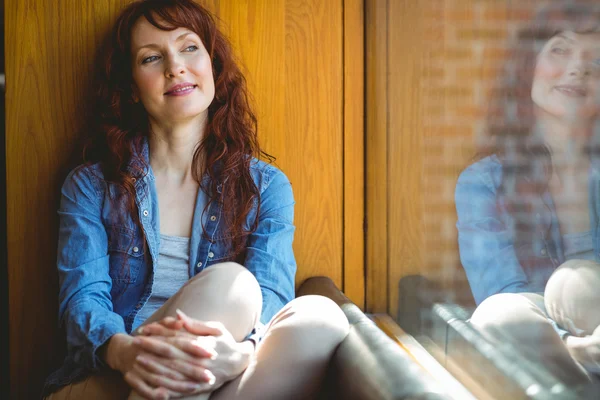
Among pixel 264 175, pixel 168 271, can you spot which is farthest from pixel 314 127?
pixel 168 271

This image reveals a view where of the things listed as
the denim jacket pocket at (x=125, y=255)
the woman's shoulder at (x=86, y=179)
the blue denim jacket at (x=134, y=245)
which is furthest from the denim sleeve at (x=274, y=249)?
the woman's shoulder at (x=86, y=179)

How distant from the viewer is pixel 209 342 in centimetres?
111

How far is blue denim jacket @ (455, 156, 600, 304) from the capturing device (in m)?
0.74

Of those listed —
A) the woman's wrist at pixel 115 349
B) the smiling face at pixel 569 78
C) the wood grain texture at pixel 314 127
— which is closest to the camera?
the smiling face at pixel 569 78

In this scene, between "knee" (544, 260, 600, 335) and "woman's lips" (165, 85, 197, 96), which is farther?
"woman's lips" (165, 85, 197, 96)

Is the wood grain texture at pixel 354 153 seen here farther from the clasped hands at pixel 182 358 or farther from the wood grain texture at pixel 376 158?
the clasped hands at pixel 182 358

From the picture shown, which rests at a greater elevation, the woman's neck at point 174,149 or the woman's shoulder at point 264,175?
the woman's neck at point 174,149

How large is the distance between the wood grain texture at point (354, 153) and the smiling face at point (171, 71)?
0.45 meters

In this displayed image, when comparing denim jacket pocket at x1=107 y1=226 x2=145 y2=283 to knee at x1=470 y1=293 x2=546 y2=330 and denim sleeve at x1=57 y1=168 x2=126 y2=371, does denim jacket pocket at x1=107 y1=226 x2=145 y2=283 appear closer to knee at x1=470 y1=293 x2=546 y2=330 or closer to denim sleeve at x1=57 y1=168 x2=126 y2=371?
denim sleeve at x1=57 y1=168 x2=126 y2=371

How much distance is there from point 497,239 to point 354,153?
38.9 inches

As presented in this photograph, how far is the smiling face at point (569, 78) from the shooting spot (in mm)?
640

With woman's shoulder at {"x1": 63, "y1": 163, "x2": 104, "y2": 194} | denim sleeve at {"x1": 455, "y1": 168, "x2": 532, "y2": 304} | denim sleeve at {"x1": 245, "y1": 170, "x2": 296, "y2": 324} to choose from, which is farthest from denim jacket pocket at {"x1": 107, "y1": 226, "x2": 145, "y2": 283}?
denim sleeve at {"x1": 455, "y1": 168, "x2": 532, "y2": 304}

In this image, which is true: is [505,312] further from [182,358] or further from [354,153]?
[354,153]

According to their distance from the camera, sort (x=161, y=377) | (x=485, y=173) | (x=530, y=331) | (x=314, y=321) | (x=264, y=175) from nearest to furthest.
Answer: (x=530, y=331) → (x=485, y=173) → (x=161, y=377) → (x=314, y=321) → (x=264, y=175)
